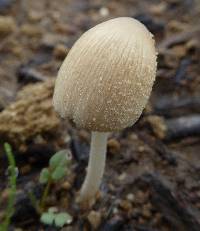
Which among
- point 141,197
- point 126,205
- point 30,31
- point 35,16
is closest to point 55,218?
point 126,205

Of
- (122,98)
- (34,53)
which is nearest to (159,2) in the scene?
(34,53)

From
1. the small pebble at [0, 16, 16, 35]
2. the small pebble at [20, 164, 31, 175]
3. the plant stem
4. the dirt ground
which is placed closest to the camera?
the plant stem

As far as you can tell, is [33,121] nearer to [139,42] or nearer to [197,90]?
[139,42]

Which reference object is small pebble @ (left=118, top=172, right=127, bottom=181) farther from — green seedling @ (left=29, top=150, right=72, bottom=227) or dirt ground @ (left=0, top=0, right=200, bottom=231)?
green seedling @ (left=29, top=150, right=72, bottom=227)

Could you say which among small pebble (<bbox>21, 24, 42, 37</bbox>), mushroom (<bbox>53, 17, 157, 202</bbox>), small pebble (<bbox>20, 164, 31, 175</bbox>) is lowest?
small pebble (<bbox>20, 164, 31, 175</bbox>)

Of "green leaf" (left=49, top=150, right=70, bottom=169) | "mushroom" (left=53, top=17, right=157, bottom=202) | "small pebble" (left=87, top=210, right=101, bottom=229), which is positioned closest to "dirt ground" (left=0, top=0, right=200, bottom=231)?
"small pebble" (left=87, top=210, right=101, bottom=229)

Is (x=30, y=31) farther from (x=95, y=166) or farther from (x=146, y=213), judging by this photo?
(x=146, y=213)

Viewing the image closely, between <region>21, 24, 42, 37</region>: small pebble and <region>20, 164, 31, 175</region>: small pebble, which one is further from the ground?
<region>21, 24, 42, 37</region>: small pebble
